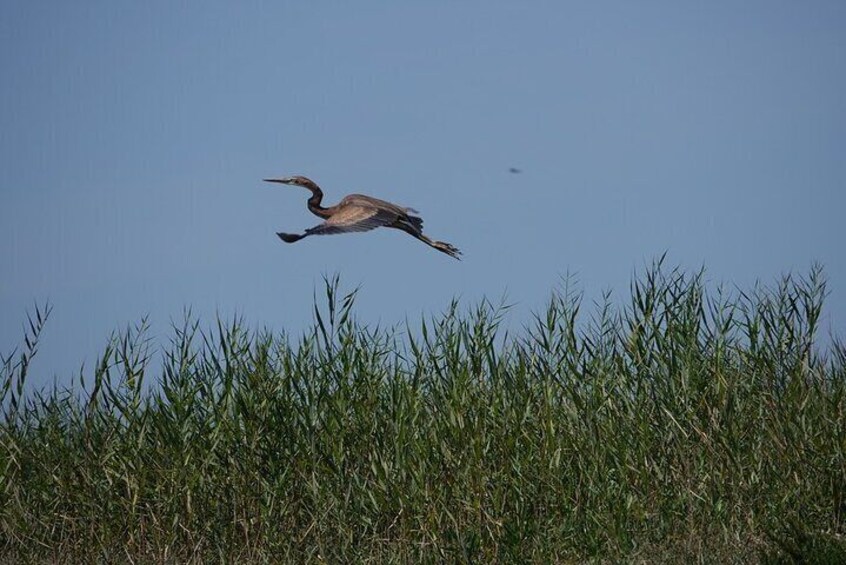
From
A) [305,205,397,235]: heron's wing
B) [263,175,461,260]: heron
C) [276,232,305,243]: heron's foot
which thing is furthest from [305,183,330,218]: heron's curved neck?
[276,232,305,243]: heron's foot

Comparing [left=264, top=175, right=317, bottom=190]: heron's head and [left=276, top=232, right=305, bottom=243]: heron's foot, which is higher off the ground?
[left=264, top=175, right=317, bottom=190]: heron's head

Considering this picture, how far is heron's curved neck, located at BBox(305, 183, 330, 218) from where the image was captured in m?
12.3

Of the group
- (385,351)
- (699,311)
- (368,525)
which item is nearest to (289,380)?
(385,351)

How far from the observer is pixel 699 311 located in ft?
36.8

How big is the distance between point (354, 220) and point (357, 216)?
20 centimetres

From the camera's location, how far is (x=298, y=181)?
1285 cm

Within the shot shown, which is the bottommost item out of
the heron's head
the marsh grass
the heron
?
the marsh grass

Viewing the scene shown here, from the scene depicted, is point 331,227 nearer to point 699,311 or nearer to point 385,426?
point 385,426

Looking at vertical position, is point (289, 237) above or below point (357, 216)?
below

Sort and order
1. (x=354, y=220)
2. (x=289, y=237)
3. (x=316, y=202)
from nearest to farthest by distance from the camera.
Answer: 1. (x=289, y=237)
2. (x=354, y=220)
3. (x=316, y=202)

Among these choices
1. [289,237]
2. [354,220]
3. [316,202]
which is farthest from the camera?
[316,202]

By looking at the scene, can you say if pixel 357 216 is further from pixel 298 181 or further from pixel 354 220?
pixel 298 181

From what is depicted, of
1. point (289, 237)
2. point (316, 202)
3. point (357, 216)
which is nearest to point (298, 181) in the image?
point (316, 202)

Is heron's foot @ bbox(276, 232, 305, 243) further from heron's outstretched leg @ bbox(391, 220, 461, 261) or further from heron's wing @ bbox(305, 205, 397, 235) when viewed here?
heron's outstretched leg @ bbox(391, 220, 461, 261)
